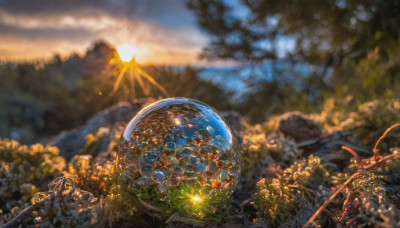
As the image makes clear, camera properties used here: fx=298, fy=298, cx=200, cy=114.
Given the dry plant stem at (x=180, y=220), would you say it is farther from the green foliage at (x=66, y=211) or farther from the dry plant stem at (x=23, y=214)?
the dry plant stem at (x=23, y=214)

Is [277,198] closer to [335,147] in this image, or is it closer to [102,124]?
[335,147]

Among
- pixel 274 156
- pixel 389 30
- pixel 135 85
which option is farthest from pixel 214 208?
pixel 389 30

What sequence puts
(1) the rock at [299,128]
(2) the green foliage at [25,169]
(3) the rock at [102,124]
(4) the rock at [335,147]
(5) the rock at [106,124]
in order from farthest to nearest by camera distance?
(3) the rock at [102,124] < (5) the rock at [106,124] < (1) the rock at [299,128] < (4) the rock at [335,147] < (2) the green foliage at [25,169]

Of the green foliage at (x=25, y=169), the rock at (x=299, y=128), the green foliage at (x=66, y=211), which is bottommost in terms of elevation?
the green foliage at (x=25, y=169)

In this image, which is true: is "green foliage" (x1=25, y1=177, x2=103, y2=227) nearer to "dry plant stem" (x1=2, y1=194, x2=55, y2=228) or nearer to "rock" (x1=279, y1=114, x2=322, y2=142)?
"dry plant stem" (x1=2, y1=194, x2=55, y2=228)

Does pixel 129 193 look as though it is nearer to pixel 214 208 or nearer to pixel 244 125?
pixel 214 208

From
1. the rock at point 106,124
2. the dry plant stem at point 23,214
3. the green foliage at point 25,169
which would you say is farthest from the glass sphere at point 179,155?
the rock at point 106,124
